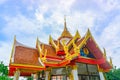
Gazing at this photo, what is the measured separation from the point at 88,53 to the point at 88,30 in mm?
1490

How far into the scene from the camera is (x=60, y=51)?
979cm

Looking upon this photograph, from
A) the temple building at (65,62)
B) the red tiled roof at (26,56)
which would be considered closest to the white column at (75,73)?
the temple building at (65,62)

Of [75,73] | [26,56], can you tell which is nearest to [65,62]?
[75,73]

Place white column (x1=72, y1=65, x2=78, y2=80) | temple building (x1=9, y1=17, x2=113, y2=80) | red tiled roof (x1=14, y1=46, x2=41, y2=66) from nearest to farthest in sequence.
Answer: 1. white column (x1=72, y1=65, x2=78, y2=80)
2. temple building (x1=9, y1=17, x2=113, y2=80)
3. red tiled roof (x1=14, y1=46, x2=41, y2=66)

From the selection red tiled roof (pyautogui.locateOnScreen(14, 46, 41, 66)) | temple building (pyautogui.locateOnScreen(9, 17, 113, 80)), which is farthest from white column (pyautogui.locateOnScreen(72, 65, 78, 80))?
red tiled roof (pyautogui.locateOnScreen(14, 46, 41, 66))

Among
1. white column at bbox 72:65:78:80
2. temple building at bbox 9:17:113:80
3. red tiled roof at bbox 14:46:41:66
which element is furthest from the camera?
red tiled roof at bbox 14:46:41:66

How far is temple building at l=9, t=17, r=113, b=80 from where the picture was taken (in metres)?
8.02

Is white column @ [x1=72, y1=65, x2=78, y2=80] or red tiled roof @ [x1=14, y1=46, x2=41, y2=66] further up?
red tiled roof @ [x1=14, y1=46, x2=41, y2=66]

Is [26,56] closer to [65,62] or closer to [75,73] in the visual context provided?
[65,62]

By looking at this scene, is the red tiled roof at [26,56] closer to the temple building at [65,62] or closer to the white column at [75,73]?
the temple building at [65,62]

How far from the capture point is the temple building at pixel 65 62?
8.02 m

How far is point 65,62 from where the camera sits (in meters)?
8.01

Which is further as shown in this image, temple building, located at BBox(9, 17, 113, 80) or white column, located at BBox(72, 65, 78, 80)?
temple building, located at BBox(9, 17, 113, 80)

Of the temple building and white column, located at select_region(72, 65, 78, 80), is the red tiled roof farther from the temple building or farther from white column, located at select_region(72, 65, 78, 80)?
white column, located at select_region(72, 65, 78, 80)
